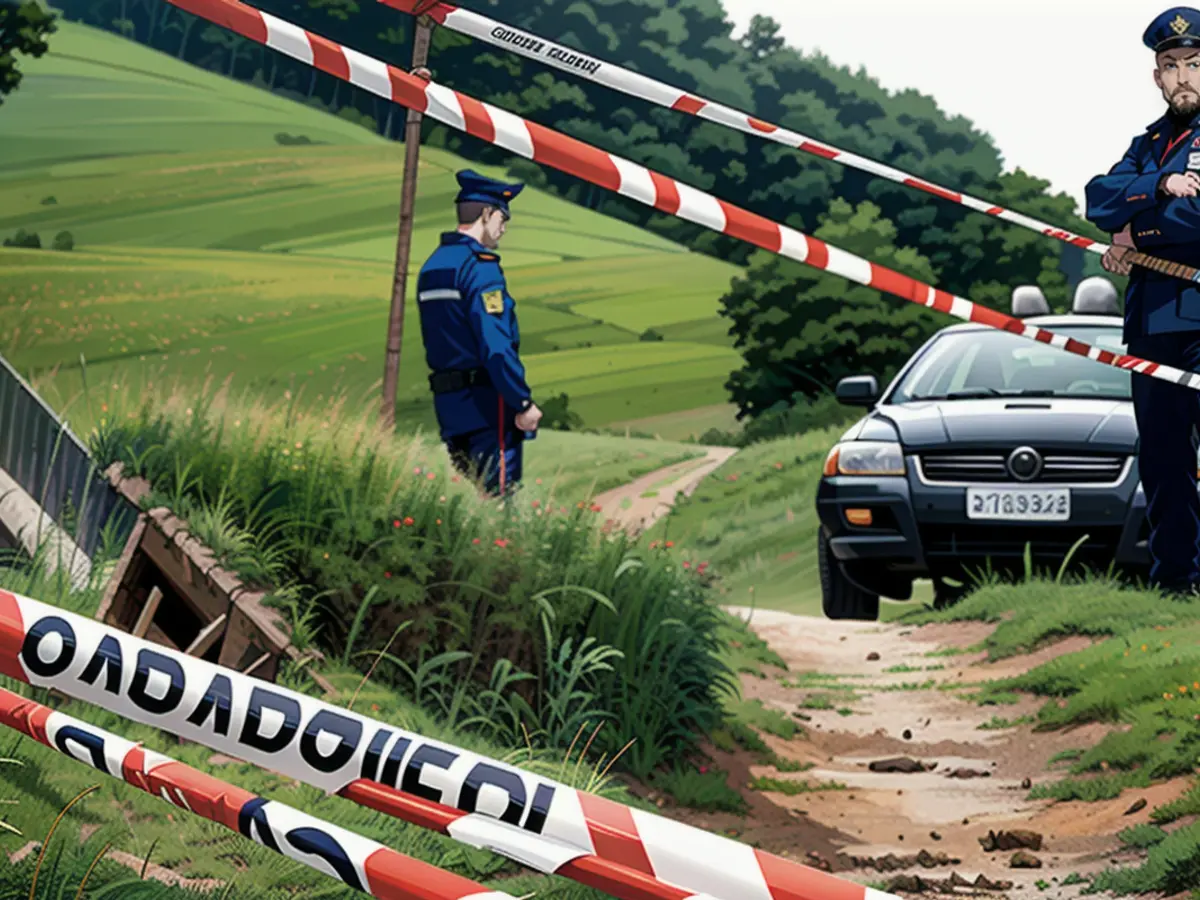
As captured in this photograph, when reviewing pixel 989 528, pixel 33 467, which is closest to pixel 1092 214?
pixel 989 528

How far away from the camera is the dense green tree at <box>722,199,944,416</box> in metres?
24.6

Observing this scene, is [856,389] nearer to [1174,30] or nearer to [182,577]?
[1174,30]

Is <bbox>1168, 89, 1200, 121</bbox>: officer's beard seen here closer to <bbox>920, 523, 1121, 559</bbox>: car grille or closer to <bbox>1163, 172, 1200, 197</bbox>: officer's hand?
<bbox>1163, 172, 1200, 197</bbox>: officer's hand

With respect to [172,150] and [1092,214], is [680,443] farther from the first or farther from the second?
[1092,214]

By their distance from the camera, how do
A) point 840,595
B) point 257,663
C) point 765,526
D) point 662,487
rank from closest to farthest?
point 257,663
point 840,595
point 765,526
point 662,487

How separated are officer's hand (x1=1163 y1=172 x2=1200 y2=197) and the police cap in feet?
1.44

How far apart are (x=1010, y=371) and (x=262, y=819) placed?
22.3ft

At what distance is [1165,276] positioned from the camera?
20.2ft

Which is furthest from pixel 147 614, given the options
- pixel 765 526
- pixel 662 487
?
pixel 662 487

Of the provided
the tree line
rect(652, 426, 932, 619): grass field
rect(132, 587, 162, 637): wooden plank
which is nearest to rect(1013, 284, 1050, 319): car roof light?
rect(652, 426, 932, 619): grass field

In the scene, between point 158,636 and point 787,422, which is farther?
point 787,422

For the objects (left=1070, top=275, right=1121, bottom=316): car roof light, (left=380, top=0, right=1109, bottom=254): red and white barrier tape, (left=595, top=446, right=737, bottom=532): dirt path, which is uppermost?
(left=380, top=0, right=1109, bottom=254): red and white barrier tape

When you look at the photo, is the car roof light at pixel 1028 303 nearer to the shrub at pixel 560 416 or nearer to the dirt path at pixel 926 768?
the dirt path at pixel 926 768

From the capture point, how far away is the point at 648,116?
2731 centimetres
